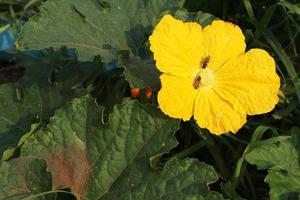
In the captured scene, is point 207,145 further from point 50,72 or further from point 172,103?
point 50,72

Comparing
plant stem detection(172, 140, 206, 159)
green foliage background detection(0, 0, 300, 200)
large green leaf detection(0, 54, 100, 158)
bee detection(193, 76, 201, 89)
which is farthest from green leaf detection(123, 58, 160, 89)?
plant stem detection(172, 140, 206, 159)

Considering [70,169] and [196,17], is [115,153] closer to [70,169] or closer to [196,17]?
[70,169]

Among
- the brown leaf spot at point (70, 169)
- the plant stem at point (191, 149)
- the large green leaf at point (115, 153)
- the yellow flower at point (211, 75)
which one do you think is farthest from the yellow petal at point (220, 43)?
the brown leaf spot at point (70, 169)

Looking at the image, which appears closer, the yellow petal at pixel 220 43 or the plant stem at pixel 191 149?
the yellow petal at pixel 220 43

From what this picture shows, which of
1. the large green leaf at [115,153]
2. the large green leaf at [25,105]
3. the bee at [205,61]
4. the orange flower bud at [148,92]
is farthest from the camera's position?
the orange flower bud at [148,92]

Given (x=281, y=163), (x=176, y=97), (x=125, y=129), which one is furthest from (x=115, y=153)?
(x=281, y=163)

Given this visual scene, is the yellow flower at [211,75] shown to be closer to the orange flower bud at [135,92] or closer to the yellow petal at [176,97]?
the yellow petal at [176,97]

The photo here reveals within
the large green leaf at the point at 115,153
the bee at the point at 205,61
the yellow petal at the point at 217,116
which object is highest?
the bee at the point at 205,61

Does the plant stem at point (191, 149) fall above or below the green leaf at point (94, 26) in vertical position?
below
